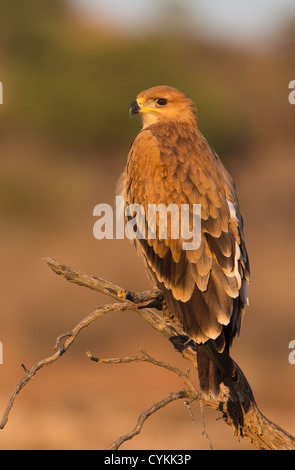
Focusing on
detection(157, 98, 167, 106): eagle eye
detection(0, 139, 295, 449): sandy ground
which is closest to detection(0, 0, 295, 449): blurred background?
detection(0, 139, 295, 449): sandy ground

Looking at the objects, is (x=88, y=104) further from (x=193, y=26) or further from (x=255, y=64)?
(x=255, y=64)

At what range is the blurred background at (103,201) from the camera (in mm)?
15758

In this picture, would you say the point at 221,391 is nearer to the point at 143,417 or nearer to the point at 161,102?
the point at 143,417

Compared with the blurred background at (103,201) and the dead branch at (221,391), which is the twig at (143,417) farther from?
the blurred background at (103,201)

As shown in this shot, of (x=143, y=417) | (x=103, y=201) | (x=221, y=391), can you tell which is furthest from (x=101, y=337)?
(x=143, y=417)

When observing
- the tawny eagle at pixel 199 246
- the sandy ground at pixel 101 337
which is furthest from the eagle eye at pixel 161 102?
the sandy ground at pixel 101 337

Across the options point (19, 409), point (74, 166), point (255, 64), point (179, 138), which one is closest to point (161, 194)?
point (179, 138)

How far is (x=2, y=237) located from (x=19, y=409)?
648 cm

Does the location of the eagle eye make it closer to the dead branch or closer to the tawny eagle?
the tawny eagle

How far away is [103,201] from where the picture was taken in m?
22.2

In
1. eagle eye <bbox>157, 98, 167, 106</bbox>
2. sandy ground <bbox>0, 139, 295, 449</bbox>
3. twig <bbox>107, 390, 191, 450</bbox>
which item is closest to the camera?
twig <bbox>107, 390, 191, 450</bbox>

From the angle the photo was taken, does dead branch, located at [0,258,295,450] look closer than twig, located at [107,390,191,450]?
No

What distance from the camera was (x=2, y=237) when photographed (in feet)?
68.5

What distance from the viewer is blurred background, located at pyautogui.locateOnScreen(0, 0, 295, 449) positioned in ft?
51.7
